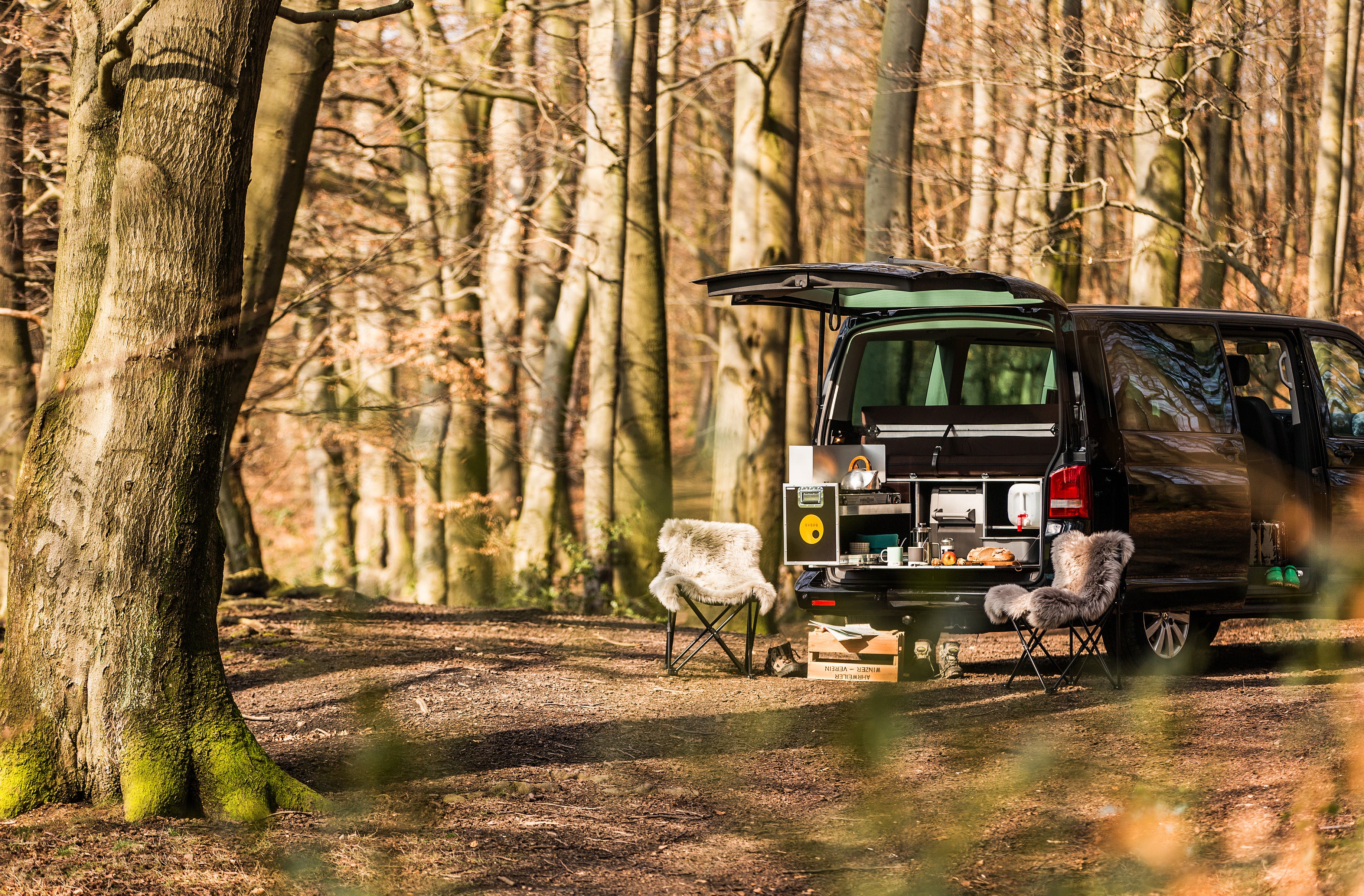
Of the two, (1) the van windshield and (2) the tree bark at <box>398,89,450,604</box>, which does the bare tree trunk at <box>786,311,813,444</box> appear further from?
(1) the van windshield

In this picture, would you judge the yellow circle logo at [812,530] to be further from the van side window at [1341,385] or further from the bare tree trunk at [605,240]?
the bare tree trunk at [605,240]

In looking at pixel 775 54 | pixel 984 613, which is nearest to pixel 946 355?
pixel 984 613

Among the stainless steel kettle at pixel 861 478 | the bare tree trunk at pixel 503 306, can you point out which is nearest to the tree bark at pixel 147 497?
the stainless steel kettle at pixel 861 478

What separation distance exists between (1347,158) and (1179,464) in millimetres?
11892

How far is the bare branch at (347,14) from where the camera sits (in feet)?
17.6

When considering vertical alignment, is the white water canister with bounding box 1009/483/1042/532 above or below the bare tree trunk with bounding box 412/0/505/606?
below

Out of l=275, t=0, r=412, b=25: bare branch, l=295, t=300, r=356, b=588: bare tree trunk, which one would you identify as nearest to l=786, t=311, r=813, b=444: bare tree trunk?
l=295, t=300, r=356, b=588: bare tree trunk

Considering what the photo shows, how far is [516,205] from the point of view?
17062mm

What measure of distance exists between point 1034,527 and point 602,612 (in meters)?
8.09

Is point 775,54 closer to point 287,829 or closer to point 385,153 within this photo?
point 385,153

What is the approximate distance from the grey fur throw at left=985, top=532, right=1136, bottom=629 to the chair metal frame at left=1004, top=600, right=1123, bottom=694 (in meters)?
0.08

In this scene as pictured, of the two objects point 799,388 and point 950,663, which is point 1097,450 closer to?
point 950,663

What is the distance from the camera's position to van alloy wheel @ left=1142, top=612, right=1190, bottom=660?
8.06 meters

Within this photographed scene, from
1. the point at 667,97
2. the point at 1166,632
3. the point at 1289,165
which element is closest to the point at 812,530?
the point at 1166,632
